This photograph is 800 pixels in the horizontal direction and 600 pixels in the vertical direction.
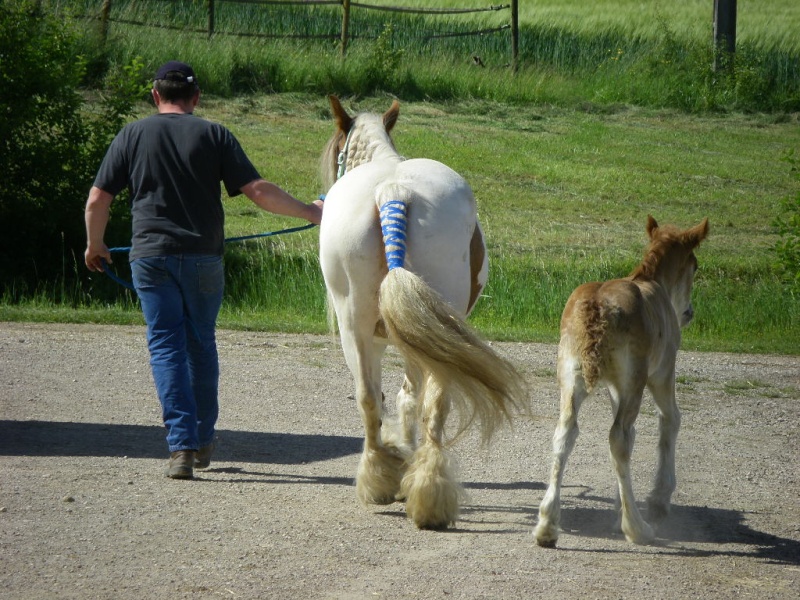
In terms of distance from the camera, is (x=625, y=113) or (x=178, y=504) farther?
(x=625, y=113)

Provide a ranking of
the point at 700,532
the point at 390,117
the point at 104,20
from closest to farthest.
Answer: the point at 700,532 → the point at 390,117 → the point at 104,20

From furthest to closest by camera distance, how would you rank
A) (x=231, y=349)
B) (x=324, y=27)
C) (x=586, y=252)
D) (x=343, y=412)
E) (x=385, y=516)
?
1. (x=324, y=27)
2. (x=586, y=252)
3. (x=231, y=349)
4. (x=343, y=412)
5. (x=385, y=516)

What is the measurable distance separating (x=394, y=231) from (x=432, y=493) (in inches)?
49.1

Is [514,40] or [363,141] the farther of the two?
[514,40]

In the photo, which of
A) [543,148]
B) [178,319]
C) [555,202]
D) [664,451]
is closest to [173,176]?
[178,319]

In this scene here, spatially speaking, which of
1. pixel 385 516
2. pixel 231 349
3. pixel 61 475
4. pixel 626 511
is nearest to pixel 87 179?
pixel 231 349

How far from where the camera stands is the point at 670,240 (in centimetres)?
576

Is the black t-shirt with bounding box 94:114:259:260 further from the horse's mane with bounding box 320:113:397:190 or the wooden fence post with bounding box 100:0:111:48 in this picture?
the wooden fence post with bounding box 100:0:111:48

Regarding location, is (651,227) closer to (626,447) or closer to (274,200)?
(626,447)

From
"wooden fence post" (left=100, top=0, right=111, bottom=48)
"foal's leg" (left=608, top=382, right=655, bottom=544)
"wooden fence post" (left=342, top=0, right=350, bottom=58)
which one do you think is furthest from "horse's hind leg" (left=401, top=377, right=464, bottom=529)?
"wooden fence post" (left=342, top=0, right=350, bottom=58)

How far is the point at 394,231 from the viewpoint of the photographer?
5.20 metres

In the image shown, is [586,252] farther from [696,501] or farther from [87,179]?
[696,501]

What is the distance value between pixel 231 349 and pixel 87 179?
391 centimetres

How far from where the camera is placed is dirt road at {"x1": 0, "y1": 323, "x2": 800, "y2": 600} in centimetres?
438
